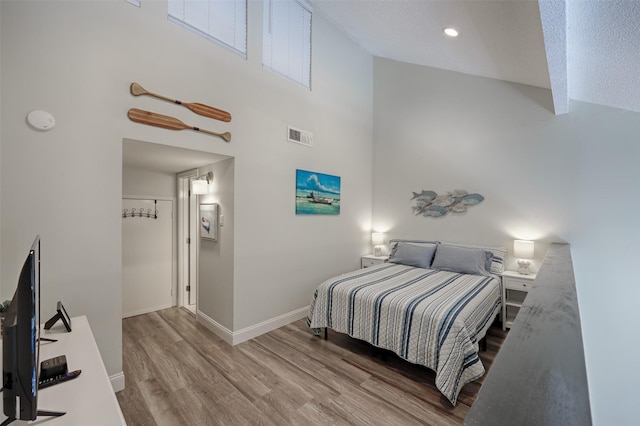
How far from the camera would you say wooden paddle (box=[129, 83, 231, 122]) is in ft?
7.47

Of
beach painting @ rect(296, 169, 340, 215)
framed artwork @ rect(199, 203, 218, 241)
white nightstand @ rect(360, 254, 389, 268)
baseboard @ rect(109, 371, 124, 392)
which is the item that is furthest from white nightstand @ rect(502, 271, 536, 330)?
baseboard @ rect(109, 371, 124, 392)

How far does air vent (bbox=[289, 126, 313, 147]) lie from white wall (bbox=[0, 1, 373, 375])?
9cm

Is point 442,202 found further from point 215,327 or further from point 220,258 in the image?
point 215,327

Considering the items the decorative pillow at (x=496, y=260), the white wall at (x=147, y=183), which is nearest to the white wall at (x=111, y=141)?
the white wall at (x=147, y=183)

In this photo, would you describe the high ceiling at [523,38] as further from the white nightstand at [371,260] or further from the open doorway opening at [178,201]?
the white nightstand at [371,260]

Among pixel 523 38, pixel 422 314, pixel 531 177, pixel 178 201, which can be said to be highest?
pixel 523 38

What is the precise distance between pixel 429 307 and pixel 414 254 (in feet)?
5.54

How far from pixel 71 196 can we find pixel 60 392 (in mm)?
1452

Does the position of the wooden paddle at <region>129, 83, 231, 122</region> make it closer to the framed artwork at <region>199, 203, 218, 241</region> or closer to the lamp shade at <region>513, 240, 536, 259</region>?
the framed artwork at <region>199, 203, 218, 241</region>

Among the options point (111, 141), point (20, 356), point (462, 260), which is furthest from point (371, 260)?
point (20, 356)

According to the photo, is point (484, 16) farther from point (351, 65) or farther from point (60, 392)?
point (60, 392)

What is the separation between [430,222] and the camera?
4.37 m

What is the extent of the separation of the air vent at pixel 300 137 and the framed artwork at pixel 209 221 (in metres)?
1.27

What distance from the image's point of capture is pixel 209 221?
3.38 metres
